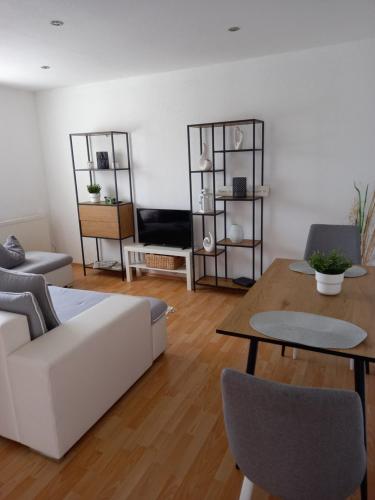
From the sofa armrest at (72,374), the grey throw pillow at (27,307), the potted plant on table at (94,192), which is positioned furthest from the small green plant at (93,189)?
the grey throw pillow at (27,307)

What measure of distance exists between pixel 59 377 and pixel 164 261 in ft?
8.90

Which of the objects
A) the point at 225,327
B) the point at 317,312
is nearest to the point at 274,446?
the point at 225,327

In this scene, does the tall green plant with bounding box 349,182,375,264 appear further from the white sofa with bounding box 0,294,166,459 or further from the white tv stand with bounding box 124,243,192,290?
the white sofa with bounding box 0,294,166,459

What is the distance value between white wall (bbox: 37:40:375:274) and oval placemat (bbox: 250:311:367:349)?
2395mm

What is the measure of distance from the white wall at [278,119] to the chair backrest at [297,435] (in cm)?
306

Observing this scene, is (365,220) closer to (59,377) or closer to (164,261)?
(164,261)

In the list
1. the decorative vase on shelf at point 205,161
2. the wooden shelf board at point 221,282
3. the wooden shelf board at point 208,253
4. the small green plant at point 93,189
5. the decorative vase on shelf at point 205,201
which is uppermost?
the decorative vase on shelf at point 205,161

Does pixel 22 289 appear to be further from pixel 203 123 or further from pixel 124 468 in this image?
pixel 203 123

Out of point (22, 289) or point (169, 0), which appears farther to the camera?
point (169, 0)

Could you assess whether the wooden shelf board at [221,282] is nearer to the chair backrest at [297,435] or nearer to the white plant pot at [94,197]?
the white plant pot at [94,197]

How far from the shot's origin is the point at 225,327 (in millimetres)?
1593

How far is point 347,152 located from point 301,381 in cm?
227

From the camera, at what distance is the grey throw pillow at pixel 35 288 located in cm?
208

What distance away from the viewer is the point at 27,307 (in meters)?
1.97
